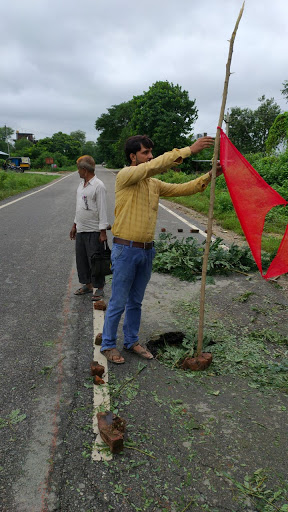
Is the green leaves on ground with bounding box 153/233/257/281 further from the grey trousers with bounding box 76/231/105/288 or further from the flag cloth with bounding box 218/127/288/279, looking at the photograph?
the flag cloth with bounding box 218/127/288/279

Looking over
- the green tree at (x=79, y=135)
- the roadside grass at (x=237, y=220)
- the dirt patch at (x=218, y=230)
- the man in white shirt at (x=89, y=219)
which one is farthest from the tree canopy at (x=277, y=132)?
the green tree at (x=79, y=135)

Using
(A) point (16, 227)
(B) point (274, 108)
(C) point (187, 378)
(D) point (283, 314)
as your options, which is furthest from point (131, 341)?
(B) point (274, 108)

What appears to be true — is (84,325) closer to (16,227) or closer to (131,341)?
(131,341)

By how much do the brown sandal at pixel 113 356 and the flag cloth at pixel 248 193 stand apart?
1515 millimetres

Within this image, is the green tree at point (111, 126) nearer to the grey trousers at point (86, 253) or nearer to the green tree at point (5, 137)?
the green tree at point (5, 137)

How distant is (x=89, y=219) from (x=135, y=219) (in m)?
1.89

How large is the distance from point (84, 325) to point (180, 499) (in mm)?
2508

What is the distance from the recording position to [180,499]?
2.12m

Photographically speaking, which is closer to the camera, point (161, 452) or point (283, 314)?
point (161, 452)

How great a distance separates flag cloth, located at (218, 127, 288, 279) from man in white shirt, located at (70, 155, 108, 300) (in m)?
2.14

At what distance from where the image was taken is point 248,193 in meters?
3.23

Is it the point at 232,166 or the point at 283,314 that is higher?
the point at 232,166

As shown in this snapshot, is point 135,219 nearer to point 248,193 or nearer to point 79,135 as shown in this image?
point 248,193

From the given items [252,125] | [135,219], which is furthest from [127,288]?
[252,125]
